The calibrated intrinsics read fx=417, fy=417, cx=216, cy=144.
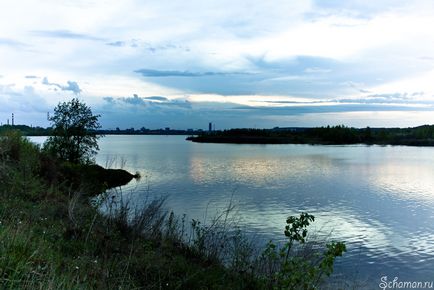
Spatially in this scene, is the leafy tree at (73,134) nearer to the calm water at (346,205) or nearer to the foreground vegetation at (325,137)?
the calm water at (346,205)

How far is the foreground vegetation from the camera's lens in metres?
162

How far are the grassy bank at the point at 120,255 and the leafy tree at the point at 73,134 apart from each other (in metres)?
25.7

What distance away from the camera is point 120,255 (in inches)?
366

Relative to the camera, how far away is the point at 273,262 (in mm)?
10570

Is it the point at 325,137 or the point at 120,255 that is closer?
the point at 120,255

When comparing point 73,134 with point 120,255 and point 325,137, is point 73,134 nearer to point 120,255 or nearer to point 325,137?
point 120,255

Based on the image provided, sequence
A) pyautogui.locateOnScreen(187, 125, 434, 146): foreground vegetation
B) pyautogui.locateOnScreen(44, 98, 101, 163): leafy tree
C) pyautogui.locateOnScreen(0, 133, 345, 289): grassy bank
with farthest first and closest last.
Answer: pyautogui.locateOnScreen(187, 125, 434, 146): foreground vegetation → pyautogui.locateOnScreen(44, 98, 101, 163): leafy tree → pyautogui.locateOnScreen(0, 133, 345, 289): grassy bank

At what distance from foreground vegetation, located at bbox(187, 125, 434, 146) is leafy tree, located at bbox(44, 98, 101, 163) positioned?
5061 inches

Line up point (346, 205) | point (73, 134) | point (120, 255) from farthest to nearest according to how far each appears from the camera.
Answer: point (73, 134) → point (346, 205) → point (120, 255)

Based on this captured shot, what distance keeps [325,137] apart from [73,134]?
140 m

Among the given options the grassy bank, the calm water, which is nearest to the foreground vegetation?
the calm water

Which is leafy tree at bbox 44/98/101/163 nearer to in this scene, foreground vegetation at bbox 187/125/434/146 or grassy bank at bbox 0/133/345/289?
grassy bank at bbox 0/133/345/289

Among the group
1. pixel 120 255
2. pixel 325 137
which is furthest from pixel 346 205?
pixel 325 137

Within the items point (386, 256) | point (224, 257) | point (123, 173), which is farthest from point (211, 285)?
point (123, 173)
